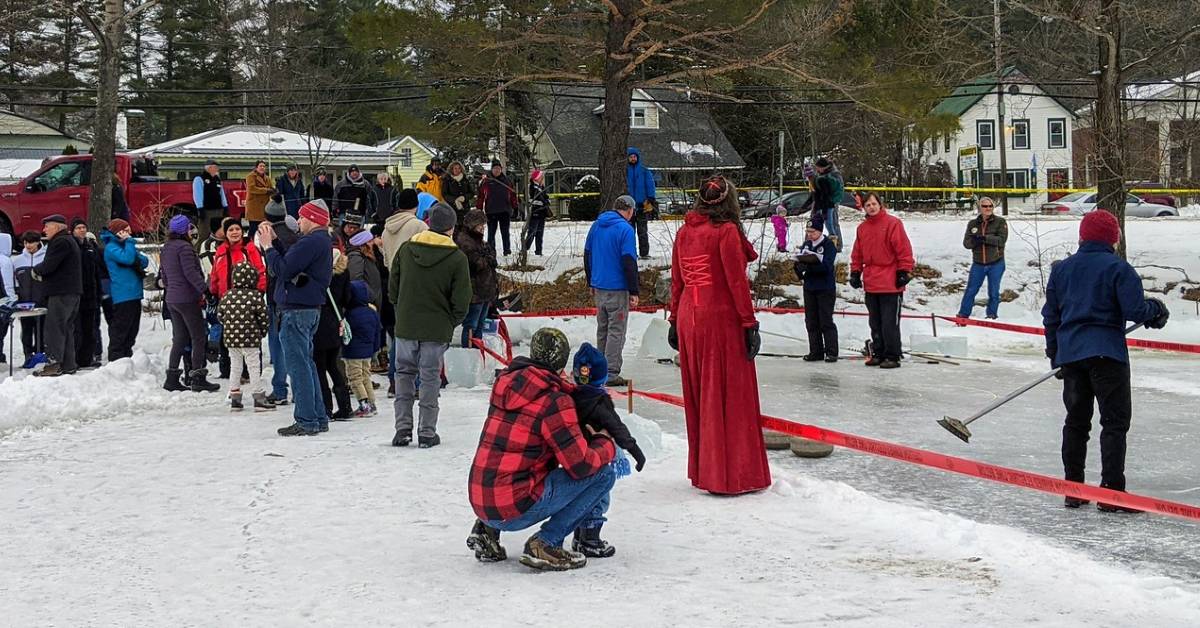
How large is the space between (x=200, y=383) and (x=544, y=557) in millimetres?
7485

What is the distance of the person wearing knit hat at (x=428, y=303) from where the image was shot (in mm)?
9000

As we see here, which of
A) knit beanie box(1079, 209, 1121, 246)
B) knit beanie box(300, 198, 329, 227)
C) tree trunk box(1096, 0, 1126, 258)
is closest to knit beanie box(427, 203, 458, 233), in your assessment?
knit beanie box(300, 198, 329, 227)

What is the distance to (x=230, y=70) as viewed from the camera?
54.8 m

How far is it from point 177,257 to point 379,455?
394 centimetres

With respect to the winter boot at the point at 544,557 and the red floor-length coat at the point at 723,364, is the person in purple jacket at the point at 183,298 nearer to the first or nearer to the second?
the red floor-length coat at the point at 723,364

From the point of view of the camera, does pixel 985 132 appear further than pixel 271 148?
Yes

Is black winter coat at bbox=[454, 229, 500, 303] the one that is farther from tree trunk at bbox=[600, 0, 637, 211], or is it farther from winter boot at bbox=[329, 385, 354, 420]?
tree trunk at bbox=[600, 0, 637, 211]

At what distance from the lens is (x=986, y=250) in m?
17.6

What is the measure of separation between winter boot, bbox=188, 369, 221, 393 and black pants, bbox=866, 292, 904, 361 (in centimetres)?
705

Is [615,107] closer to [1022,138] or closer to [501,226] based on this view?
[501,226]

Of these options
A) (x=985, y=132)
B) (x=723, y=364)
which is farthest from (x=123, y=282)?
(x=985, y=132)

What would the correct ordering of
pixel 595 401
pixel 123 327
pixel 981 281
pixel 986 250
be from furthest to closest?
pixel 981 281 < pixel 986 250 < pixel 123 327 < pixel 595 401

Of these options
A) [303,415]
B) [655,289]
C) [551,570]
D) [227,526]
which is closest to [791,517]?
[551,570]

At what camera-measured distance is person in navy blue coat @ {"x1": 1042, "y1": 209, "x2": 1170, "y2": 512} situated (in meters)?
7.23
